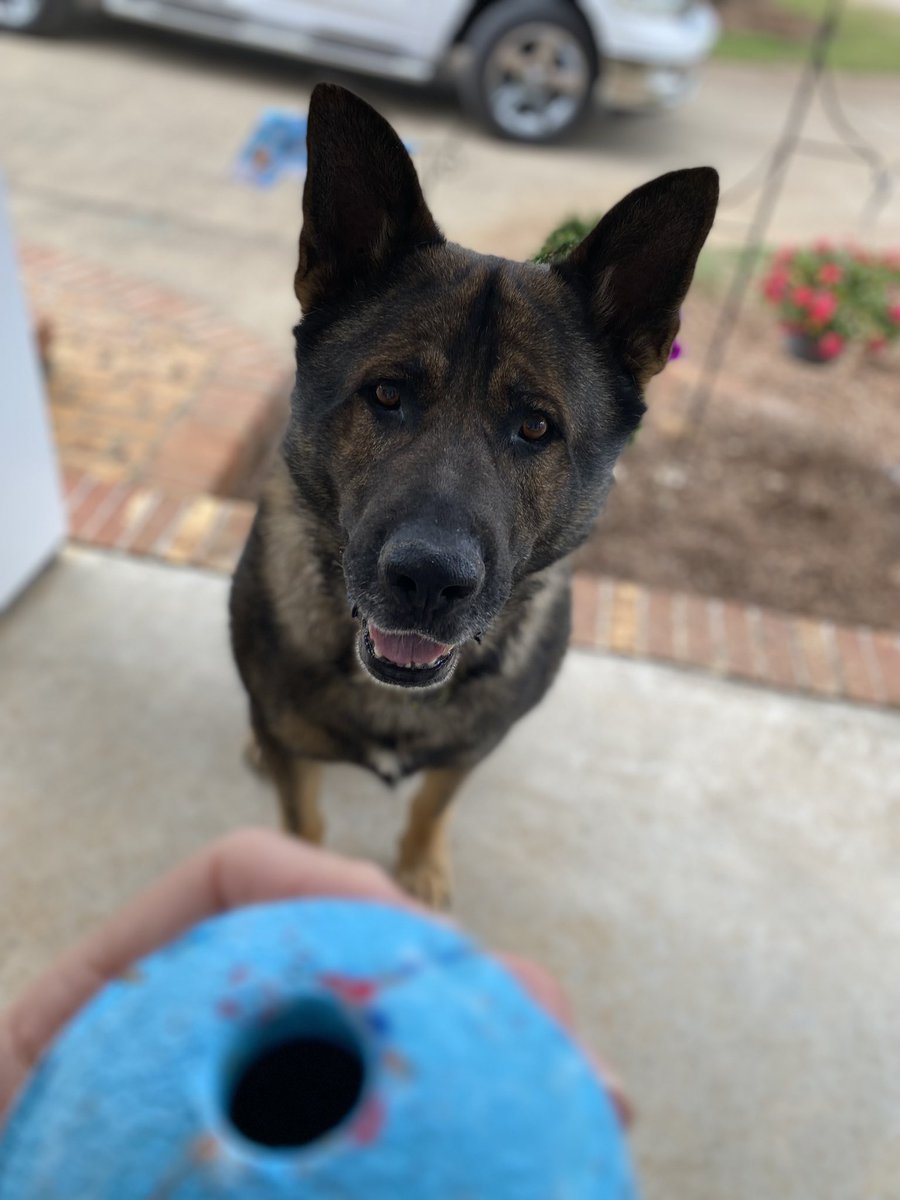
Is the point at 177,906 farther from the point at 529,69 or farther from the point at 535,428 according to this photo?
the point at 529,69

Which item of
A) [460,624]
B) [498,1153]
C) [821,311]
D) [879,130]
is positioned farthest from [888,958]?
[879,130]

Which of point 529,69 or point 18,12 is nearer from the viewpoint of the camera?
point 529,69

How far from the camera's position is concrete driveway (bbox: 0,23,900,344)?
5.20 meters

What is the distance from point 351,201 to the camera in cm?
159

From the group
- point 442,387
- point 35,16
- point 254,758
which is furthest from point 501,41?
point 442,387

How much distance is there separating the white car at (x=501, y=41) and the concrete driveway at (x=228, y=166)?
357 millimetres

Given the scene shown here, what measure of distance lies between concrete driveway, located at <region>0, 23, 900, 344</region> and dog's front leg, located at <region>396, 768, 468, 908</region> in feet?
7.83

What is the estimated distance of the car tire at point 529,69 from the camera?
7387mm

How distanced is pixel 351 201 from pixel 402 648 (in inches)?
30.4

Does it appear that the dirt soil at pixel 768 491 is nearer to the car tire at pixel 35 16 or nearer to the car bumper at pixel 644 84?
the car bumper at pixel 644 84

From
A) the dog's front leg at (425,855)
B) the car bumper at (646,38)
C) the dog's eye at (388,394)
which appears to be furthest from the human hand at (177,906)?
the car bumper at (646,38)

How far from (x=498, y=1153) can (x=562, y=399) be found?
4.05 feet

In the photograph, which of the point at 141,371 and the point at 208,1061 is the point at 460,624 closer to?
the point at 208,1061

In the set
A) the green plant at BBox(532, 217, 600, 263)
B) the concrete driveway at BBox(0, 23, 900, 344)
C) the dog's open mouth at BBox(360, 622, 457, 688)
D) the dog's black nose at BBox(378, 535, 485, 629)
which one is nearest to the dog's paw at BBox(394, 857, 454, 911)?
the dog's open mouth at BBox(360, 622, 457, 688)
